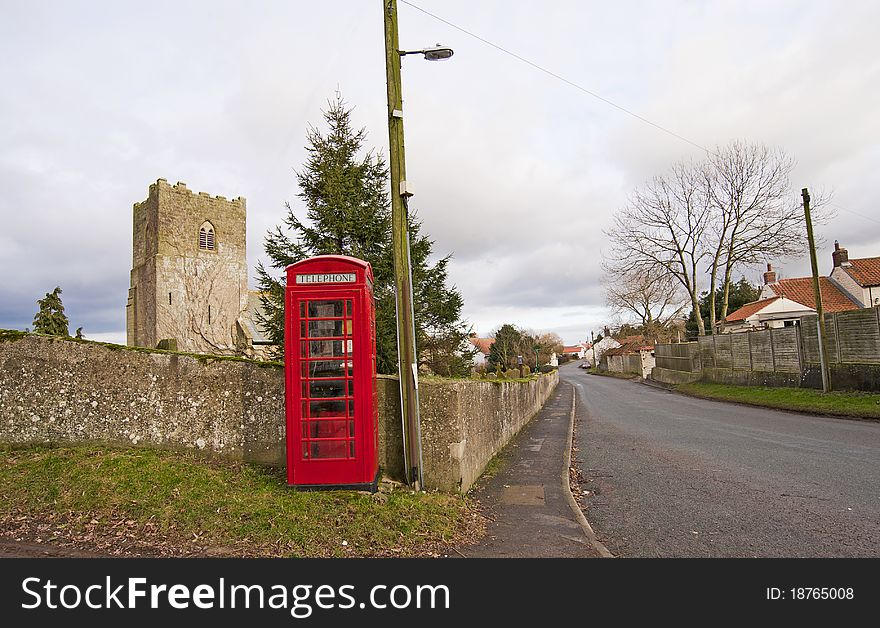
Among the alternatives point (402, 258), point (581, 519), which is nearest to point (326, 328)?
point (402, 258)

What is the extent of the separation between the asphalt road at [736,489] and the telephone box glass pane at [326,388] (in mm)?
2987

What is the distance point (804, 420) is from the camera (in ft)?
47.6

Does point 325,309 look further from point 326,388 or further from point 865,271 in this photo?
point 865,271

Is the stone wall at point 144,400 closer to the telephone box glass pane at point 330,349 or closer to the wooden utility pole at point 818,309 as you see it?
the telephone box glass pane at point 330,349

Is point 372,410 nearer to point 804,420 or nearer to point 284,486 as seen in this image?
point 284,486

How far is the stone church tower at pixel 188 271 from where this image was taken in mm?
34562

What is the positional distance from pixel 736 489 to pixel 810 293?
43.1 metres

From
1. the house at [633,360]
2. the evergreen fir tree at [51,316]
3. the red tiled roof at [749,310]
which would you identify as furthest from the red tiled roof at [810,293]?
the evergreen fir tree at [51,316]

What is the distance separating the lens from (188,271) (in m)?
35.5

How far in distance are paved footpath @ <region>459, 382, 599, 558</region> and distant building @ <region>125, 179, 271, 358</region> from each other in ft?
86.4

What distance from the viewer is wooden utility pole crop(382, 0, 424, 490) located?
627 centimetres

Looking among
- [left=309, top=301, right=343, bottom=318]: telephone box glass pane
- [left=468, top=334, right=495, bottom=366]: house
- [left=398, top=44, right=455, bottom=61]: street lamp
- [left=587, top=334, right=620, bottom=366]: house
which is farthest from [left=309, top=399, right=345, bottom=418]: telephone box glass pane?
[left=587, top=334, right=620, bottom=366]: house

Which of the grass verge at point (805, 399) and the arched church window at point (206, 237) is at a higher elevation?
the arched church window at point (206, 237)
